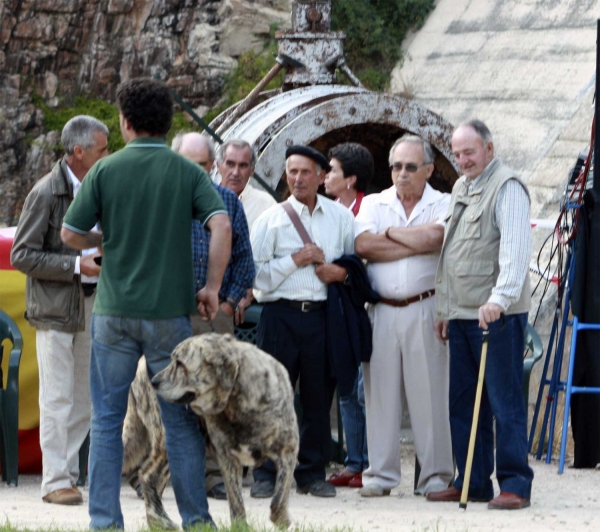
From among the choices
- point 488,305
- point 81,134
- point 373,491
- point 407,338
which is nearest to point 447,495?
point 373,491

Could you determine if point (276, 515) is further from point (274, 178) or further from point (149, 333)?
point (274, 178)

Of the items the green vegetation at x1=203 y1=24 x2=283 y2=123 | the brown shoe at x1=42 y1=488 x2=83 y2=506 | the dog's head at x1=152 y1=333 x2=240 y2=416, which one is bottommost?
the brown shoe at x1=42 y1=488 x2=83 y2=506

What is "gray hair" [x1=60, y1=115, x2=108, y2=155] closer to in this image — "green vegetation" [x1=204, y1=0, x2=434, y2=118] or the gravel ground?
the gravel ground

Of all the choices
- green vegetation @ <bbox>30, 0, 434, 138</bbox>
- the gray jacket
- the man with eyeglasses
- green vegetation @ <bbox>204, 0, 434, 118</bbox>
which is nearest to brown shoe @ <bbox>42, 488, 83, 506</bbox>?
the gray jacket

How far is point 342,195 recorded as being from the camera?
7730 millimetres

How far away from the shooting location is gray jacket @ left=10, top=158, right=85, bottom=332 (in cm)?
639

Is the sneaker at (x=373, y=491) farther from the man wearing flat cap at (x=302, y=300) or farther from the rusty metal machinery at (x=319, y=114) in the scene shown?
the rusty metal machinery at (x=319, y=114)

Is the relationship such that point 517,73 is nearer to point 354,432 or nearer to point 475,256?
point 354,432

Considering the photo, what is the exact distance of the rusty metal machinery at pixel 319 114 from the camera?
31.7ft

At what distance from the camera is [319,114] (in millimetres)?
9781

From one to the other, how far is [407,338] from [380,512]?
986 millimetres

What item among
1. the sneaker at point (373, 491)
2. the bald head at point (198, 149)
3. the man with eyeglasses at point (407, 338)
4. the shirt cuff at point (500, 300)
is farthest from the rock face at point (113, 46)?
the shirt cuff at point (500, 300)

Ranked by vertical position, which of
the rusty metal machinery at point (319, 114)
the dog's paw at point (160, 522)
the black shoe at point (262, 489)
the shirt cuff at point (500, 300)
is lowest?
the black shoe at point (262, 489)

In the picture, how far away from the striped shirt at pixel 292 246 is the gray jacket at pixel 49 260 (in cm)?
96
